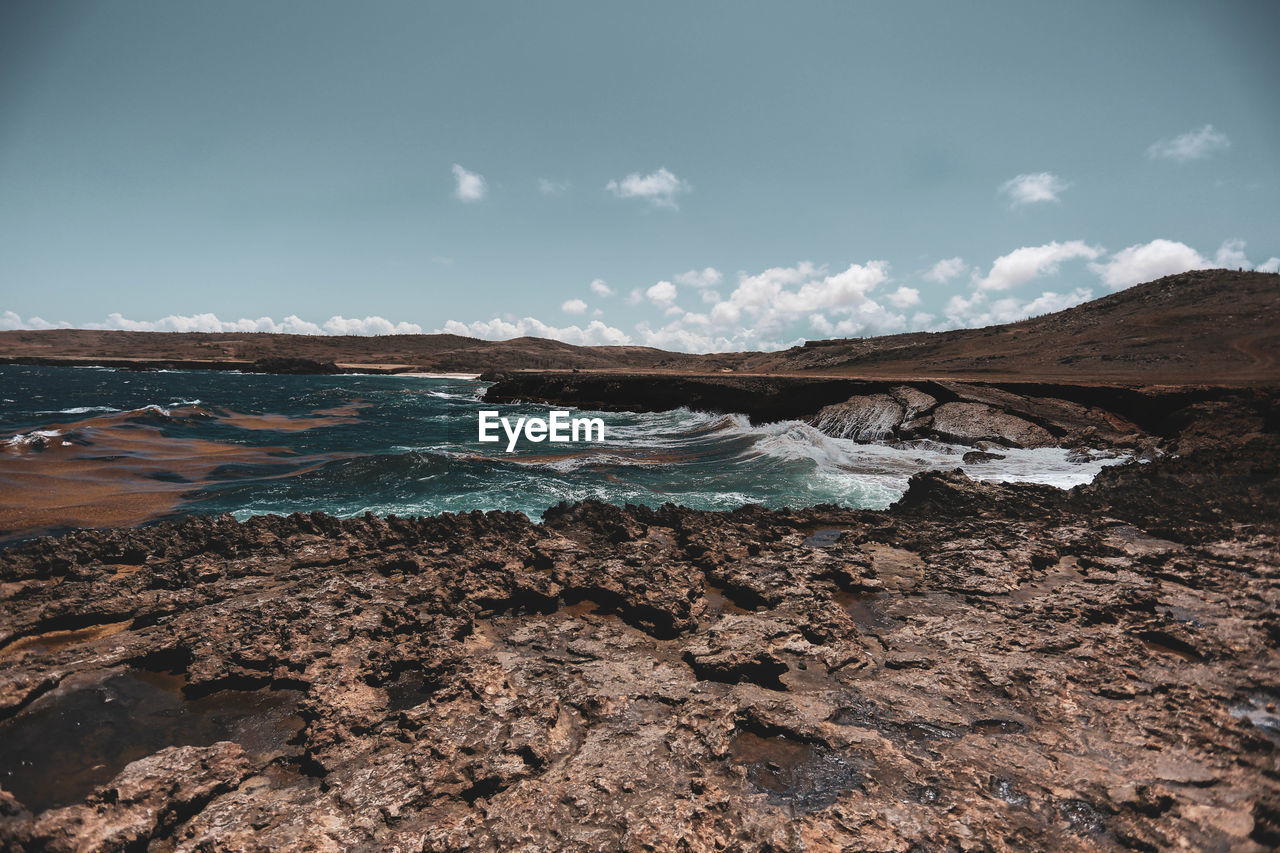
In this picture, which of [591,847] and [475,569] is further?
[475,569]

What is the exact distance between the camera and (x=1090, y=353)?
1367 inches

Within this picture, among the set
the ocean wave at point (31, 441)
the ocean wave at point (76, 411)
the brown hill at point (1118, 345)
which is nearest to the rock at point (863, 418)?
the brown hill at point (1118, 345)

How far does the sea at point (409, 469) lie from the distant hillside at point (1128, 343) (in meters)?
15.8

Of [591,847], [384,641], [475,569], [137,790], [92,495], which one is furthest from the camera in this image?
[92,495]

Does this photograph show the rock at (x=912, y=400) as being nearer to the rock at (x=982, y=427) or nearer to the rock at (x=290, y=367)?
the rock at (x=982, y=427)

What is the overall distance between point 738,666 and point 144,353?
166864mm

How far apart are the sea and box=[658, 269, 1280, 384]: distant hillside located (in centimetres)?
1584

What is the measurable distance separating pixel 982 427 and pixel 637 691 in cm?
2189

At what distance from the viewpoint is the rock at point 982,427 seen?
19875 mm

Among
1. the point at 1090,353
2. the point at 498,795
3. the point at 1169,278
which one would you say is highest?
the point at 1169,278

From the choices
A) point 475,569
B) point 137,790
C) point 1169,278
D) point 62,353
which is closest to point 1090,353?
point 1169,278

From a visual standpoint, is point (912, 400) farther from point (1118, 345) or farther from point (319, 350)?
point (319, 350)

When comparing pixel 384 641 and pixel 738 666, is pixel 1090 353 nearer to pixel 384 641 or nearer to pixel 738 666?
pixel 738 666

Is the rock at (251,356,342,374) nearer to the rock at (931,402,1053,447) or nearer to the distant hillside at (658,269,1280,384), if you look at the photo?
the distant hillside at (658,269,1280,384)
